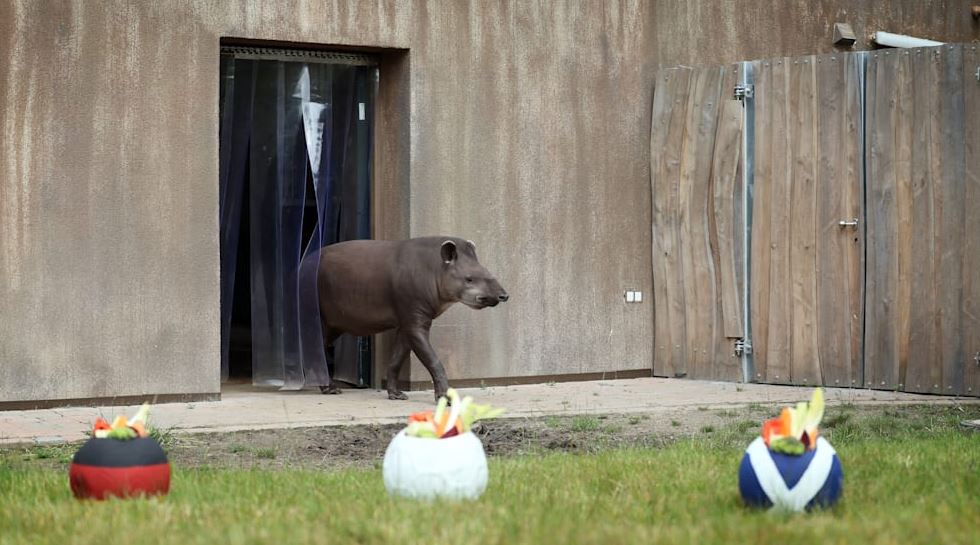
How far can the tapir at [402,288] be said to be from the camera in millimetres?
9188

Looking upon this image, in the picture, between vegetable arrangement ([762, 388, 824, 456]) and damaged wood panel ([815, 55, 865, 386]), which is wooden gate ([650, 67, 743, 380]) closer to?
damaged wood panel ([815, 55, 865, 386])

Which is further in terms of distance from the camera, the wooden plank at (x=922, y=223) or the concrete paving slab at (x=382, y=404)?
the wooden plank at (x=922, y=223)

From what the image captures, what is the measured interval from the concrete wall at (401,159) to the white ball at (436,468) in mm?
4658

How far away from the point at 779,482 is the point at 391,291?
5061 mm

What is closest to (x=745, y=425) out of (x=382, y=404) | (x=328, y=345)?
(x=382, y=404)

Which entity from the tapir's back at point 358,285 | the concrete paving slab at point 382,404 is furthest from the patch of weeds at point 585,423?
the tapir's back at point 358,285

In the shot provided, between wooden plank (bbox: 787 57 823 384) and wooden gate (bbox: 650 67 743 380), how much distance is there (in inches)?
18.6

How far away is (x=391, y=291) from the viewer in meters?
9.45

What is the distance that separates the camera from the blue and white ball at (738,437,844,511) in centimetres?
470

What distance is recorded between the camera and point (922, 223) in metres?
9.60

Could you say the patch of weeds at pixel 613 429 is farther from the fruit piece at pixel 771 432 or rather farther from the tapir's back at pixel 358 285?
the fruit piece at pixel 771 432

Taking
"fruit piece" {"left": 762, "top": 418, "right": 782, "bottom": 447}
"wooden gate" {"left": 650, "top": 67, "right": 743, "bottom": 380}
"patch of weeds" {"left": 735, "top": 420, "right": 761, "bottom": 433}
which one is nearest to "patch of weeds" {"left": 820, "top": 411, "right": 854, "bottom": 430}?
"patch of weeds" {"left": 735, "top": 420, "right": 761, "bottom": 433}

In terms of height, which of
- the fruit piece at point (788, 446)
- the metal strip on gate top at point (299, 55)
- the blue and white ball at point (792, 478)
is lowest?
the blue and white ball at point (792, 478)

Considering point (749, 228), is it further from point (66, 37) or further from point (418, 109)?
point (66, 37)
